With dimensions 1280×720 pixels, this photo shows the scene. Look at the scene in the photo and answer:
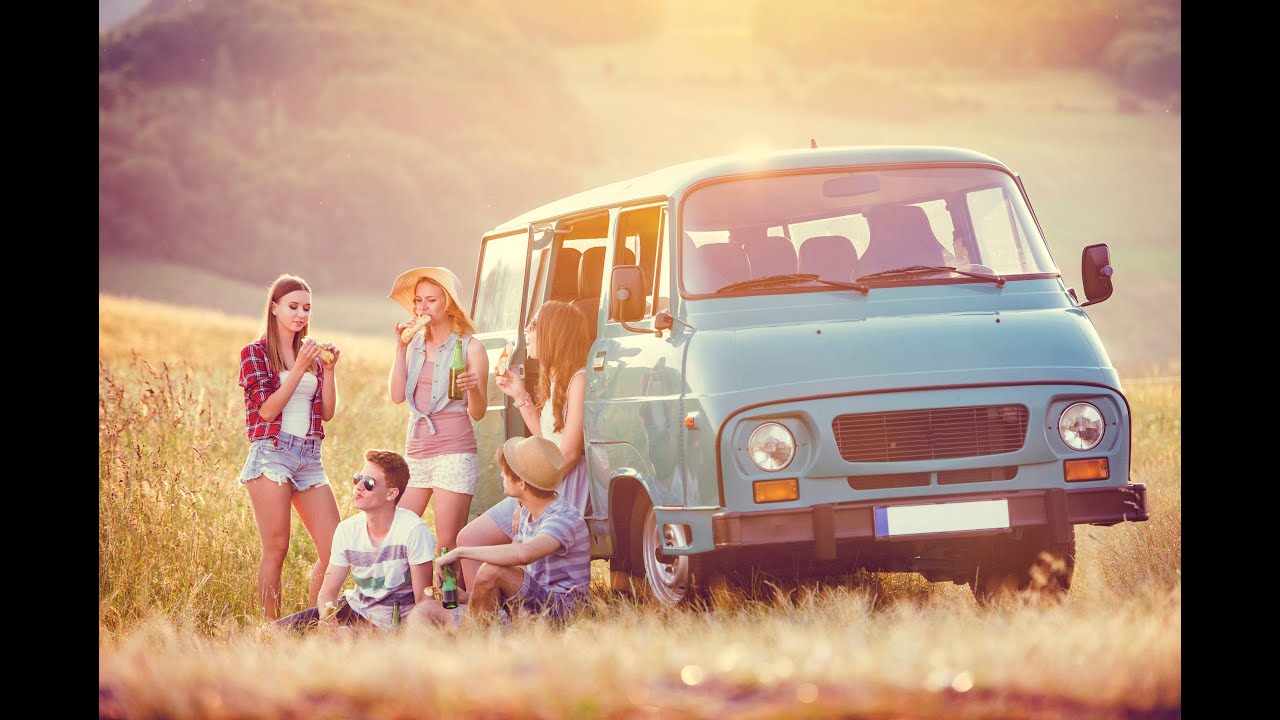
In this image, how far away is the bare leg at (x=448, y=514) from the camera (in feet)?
29.6

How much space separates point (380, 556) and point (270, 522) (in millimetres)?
880

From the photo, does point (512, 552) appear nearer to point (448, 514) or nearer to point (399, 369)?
point (448, 514)

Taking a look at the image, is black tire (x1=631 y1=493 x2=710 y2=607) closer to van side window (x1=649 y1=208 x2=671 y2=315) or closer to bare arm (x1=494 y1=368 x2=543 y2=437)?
bare arm (x1=494 y1=368 x2=543 y2=437)

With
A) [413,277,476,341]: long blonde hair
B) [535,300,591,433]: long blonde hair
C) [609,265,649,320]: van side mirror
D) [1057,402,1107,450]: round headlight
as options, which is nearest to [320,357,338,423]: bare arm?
[413,277,476,341]: long blonde hair

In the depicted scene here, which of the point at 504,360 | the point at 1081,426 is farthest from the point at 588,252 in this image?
the point at 1081,426

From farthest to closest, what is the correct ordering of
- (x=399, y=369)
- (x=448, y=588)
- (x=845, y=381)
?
(x=399, y=369)
(x=448, y=588)
(x=845, y=381)

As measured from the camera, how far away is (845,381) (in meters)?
7.03

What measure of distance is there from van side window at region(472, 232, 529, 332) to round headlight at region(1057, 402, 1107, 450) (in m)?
3.96

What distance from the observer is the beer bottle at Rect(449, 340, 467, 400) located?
9.04m

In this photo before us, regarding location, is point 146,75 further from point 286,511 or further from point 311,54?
point 286,511

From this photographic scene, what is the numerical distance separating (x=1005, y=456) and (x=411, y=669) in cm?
294

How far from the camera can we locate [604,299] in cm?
859

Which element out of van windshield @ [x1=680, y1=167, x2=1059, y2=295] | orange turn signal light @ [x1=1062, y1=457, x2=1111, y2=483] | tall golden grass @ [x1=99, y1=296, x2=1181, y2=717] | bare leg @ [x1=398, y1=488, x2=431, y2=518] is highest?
van windshield @ [x1=680, y1=167, x2=1059, y2=295]
